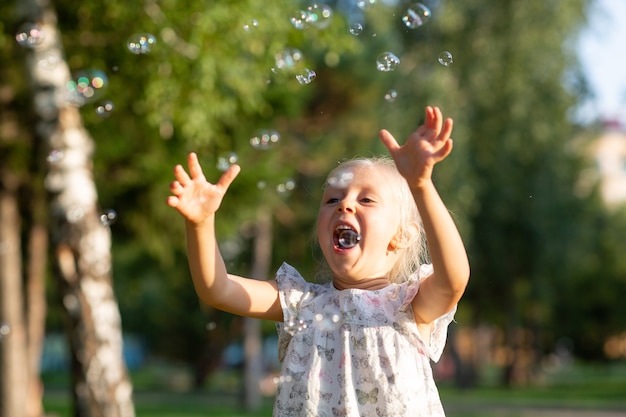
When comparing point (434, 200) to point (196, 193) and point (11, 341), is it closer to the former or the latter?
point (196, 193)

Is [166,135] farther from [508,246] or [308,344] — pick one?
[508,246]

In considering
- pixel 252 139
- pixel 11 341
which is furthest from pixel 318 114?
pixel 252 139

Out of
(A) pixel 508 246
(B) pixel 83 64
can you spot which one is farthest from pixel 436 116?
(A) pixel 508 246

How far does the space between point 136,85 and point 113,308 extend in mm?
4942

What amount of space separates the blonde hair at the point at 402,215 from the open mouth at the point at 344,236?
0.20 meters

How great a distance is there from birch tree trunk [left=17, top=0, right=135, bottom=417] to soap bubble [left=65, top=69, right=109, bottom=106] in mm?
543

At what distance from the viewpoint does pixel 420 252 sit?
3432 mm

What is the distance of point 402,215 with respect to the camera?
10.4ft

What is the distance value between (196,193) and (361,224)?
0.49m

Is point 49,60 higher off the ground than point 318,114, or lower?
lower

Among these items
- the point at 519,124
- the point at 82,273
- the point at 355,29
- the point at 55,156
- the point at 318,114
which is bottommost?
the point at 82,273

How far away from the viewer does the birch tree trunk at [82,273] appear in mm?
7684

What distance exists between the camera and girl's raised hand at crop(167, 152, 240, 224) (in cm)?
297

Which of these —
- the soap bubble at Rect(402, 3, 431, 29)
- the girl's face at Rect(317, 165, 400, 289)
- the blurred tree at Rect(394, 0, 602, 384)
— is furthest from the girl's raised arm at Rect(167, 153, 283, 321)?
the blurred tree at Rect(394, 0, 602, 384)
